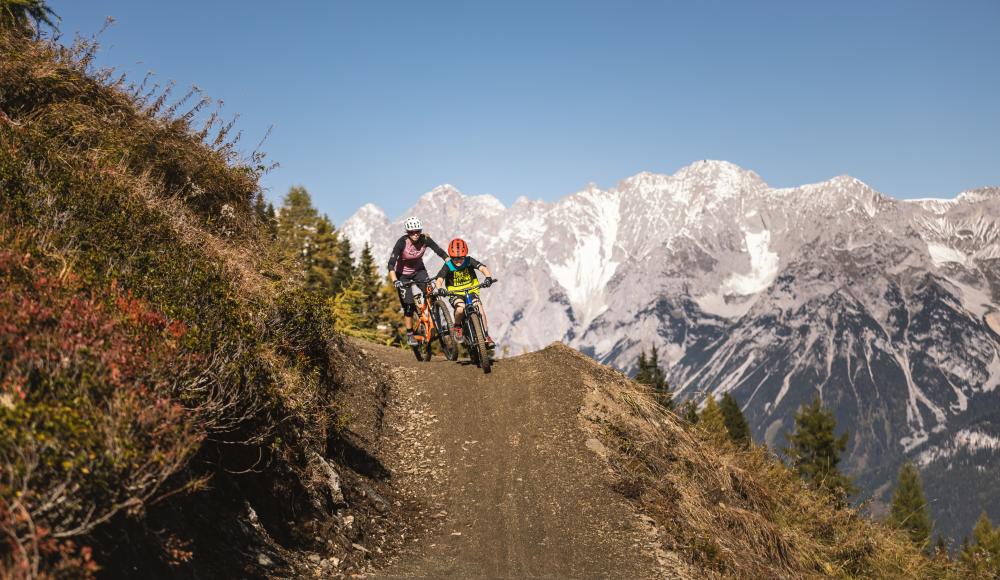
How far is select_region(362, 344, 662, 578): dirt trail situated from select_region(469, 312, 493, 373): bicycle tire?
0.99ft

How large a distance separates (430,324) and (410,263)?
65.3 inches

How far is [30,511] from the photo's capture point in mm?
4492

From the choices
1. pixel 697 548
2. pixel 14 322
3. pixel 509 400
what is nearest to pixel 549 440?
pixel 509 400

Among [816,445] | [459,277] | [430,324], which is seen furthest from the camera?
[816,445]

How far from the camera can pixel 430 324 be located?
58.0ft

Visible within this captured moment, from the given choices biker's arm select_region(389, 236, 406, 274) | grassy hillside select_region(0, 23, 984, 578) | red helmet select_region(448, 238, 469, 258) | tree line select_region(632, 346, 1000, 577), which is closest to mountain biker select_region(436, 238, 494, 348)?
red helmet select_region(448, 238, 469, 258)

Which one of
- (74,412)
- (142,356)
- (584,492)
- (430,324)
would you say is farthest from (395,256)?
(74,412)

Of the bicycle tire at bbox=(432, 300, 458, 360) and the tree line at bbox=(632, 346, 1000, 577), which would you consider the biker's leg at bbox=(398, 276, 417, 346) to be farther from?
the tree line at bbox=(632, 346, 1000, 577)

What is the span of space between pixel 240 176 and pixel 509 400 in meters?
7.26

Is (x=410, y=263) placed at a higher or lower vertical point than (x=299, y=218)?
lower

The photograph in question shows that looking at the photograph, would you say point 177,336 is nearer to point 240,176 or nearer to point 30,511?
point 30,511

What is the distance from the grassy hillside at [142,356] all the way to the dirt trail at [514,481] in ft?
4.62

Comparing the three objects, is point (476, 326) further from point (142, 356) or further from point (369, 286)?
point (369, 286)

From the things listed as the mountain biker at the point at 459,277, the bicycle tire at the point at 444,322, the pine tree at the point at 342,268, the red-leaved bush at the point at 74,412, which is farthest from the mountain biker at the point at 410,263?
the pine tree at the point at 342,268
